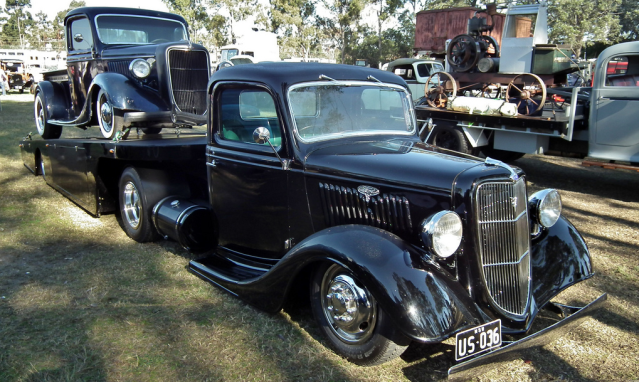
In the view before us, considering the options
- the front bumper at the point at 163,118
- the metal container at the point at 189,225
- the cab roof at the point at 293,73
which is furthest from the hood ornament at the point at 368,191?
the front bumper at the point at 163,118

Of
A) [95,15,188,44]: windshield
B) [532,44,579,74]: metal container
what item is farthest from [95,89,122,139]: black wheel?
[532,44,579,74]: metal container

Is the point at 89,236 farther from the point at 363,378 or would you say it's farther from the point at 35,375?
the point at 363,378

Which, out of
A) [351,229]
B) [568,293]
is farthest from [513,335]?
[568,293]

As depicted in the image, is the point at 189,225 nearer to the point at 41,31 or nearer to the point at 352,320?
the point at 352,320

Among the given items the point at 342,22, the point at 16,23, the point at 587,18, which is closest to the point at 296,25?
the point at 342,22

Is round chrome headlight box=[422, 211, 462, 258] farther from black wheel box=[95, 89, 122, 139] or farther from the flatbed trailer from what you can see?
black wheel box=[95, 89, 122, 139]

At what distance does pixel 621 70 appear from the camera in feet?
23.8

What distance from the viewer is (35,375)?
8.97 ft

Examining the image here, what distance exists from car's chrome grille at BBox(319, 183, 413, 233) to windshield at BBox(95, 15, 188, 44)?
20.1 feet

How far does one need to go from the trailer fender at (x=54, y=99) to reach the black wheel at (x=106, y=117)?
1644 mm

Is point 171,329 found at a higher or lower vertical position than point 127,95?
lower

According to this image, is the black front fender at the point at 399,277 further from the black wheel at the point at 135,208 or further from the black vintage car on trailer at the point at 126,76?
the black vintage car on trailer at the point at 126,76

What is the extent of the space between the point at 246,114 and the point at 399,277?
6.70 ft

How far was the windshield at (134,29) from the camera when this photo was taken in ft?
25.9
